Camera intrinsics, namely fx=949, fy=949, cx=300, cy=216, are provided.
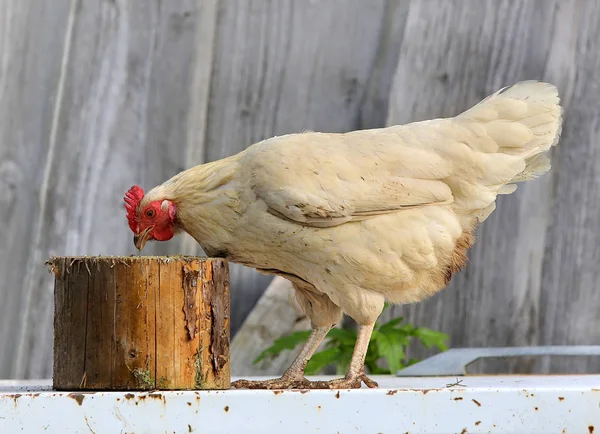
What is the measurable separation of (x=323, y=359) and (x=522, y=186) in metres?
1.13

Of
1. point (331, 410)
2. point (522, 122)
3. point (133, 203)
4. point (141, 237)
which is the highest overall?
point (522, 122)

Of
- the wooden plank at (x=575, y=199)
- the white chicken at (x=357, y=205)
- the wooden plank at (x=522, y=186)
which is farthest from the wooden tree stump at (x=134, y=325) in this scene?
the wooden plank at (x=575, y=199)

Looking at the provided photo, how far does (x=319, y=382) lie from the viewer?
3.13 meters

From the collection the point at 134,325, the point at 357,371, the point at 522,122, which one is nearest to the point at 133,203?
the point at 134,325

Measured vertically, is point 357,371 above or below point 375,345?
below

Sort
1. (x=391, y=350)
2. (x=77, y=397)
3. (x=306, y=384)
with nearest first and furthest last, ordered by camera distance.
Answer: (x=77, y=397) → (x=306, y=384) → (x=391, y=350)

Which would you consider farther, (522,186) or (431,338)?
(522,186)

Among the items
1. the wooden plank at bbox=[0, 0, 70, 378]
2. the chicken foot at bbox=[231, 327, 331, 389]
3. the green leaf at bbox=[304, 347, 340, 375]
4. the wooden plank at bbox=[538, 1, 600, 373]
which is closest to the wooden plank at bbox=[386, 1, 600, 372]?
the wooden plank at bbox=[538, 1, 600, 373]

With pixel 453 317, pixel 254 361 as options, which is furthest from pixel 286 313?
pixel 453 317

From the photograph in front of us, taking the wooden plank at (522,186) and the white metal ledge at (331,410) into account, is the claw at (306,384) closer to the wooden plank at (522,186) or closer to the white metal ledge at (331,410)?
the white metal ledge at (331,410)

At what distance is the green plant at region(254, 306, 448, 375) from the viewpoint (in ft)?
12.7

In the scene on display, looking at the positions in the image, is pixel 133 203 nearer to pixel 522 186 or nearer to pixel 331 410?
pixel 331 410

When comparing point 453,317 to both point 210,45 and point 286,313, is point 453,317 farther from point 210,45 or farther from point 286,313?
point 210,45

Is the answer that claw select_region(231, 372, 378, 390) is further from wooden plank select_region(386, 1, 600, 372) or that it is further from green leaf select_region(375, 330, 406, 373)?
wooden plank select_region(386, 1, 600, 372)
